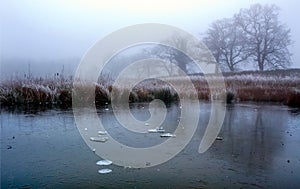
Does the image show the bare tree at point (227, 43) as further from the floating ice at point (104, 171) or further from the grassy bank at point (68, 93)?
the floating ice at point (104, 171)

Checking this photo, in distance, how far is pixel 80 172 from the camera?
3406 mm

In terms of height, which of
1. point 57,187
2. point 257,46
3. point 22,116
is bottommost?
point 57,187

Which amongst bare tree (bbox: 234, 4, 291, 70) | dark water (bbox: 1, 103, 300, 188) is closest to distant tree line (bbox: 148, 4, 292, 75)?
bare tree (bbox: 234, 4, 291, 70)

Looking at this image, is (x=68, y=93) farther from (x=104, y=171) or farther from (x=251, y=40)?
(x=251, y=40)

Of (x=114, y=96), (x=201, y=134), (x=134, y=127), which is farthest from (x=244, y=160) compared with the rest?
(x=114, y=96)

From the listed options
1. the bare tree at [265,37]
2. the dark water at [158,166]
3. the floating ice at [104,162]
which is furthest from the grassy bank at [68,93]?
the bare tree at [265,37]

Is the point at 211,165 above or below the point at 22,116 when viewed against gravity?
below

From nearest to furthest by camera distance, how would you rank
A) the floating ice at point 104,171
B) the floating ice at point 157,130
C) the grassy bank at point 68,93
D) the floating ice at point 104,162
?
the floating ice at point 104,171
the floating ice at point 104,162
the floating ice at point 157,130
the grassy bank at point 68,93

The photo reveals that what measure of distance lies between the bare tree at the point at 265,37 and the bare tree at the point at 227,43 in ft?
2.65

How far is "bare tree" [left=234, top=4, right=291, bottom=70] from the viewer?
36.4m

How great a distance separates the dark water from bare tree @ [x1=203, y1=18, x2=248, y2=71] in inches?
1302

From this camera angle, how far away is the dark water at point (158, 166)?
3137mm

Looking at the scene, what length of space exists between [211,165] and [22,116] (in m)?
5.28

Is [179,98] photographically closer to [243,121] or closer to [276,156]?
[243,121]
